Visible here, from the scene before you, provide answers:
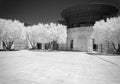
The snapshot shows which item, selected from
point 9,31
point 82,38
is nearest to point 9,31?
point 9,31

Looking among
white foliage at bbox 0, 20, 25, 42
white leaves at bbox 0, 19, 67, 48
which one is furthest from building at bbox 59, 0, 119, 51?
white foliage at bbox 0, 20, 25, 42

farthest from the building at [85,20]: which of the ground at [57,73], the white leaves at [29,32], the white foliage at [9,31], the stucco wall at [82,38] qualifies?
the ground at [57,73]

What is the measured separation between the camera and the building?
32.5 m

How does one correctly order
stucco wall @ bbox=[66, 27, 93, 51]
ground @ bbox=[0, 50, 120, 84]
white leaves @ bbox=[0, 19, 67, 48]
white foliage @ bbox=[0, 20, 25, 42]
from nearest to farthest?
1. ground @ bbox=[0, 50, 120, 84]
2. white foliage @ bbox=[0, 20, 25, 42]
3. white leaves @ bbox=[0, 19, 67, 48]
4. stucco wall @ bbox=[66, 27, 93, 51]

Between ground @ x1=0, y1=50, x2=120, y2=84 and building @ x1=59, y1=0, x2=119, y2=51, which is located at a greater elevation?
building @ x1=59, y1=0, x2=119, y2=51

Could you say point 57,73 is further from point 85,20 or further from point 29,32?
point 85,20

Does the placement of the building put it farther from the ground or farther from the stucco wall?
the ground

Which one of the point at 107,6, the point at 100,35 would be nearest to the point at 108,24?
the point at 100,35

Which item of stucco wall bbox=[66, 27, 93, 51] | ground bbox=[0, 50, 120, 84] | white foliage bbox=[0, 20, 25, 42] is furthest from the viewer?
stucco wall bbox=[66, 27, 93, 51]

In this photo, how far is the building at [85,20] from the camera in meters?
32.5

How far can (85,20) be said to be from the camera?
36594 millimetres

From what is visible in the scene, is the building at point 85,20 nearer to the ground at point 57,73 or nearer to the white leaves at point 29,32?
the white leaves at point 29,32

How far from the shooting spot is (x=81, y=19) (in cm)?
3750

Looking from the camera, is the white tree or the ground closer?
the ground
